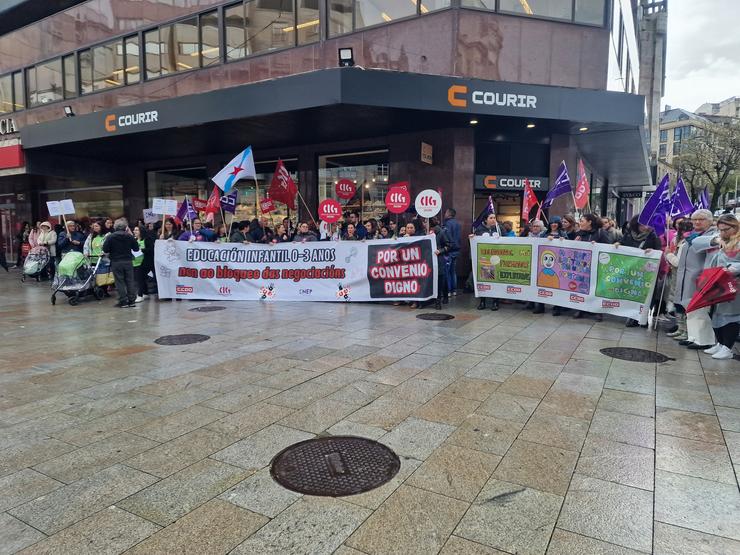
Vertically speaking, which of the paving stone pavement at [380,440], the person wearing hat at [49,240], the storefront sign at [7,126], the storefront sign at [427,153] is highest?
the storefront sign at [7,126]

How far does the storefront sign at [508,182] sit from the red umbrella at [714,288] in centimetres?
796

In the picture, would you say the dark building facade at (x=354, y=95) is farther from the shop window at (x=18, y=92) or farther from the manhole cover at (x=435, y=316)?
the manhole cover at (x=435, y=316)

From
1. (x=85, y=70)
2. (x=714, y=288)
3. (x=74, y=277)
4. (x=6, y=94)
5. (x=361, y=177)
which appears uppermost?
(x=6, y=94)

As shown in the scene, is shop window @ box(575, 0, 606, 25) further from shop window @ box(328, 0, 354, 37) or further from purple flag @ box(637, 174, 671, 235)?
shop window @ box(328, 0, 354, 37)

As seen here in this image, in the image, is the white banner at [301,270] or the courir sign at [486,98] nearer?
the white banner at [301,270]

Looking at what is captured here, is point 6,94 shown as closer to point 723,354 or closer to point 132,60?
point 132,60

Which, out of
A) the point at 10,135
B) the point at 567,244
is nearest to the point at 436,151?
the point at 567,244

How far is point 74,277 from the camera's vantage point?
37.3 ft

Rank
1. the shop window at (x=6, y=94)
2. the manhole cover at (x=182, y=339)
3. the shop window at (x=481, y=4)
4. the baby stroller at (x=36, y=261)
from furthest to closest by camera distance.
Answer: the shop window at (x=6, y=94) → the baby stroller at (x=36, y=261) → the shop window at (x=481, y=4) → the manhole cover at (x=182, y=339)

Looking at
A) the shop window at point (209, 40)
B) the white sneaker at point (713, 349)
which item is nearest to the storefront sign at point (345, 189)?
the shop window at point (209, 40)

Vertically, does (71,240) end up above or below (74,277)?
above

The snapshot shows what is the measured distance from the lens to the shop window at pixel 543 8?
12992 millimetres

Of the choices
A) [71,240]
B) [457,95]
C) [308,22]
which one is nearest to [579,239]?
[457,95]

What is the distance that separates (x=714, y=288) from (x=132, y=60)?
1940 cm
